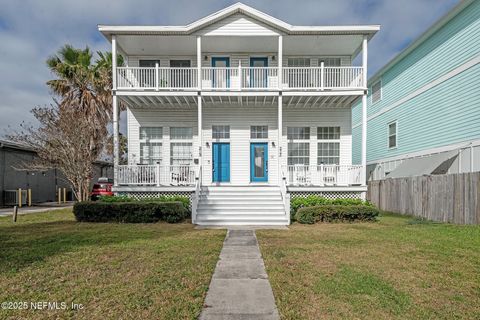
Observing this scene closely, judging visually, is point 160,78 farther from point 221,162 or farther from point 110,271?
point 110,271

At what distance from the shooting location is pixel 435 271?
4949mm

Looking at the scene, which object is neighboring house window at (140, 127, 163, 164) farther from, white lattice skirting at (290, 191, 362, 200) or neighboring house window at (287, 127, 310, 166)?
white lattice skirting at (290, 191, 362, 200)

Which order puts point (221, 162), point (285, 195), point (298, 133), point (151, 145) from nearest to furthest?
1. point (285, 195)
2. point (221, 162)
3. point (151, 145)
4. point (298, 133)

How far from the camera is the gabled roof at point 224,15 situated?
471 inches

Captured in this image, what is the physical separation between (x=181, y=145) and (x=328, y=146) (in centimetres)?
710

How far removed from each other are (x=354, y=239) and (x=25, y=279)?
23.0 ft

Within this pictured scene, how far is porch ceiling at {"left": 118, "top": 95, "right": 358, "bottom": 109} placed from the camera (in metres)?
12.7

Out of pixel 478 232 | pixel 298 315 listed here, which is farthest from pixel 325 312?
pixel 478 232

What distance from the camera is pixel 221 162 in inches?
543

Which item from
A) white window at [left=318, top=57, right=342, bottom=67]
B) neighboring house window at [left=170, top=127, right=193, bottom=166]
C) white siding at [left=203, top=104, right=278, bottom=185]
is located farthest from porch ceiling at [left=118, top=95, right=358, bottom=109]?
white window at [left=318, top=57, right=342, bottom=67]

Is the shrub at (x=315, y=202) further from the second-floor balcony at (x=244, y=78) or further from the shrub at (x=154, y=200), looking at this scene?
the second-floor balcony at (x=244, y=78)

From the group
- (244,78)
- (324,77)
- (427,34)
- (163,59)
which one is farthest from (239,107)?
(427,34)

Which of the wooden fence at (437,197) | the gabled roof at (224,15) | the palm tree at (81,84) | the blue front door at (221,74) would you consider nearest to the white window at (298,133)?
the blue front door at (221,74)

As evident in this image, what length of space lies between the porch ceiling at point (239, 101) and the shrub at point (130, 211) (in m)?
4.79
